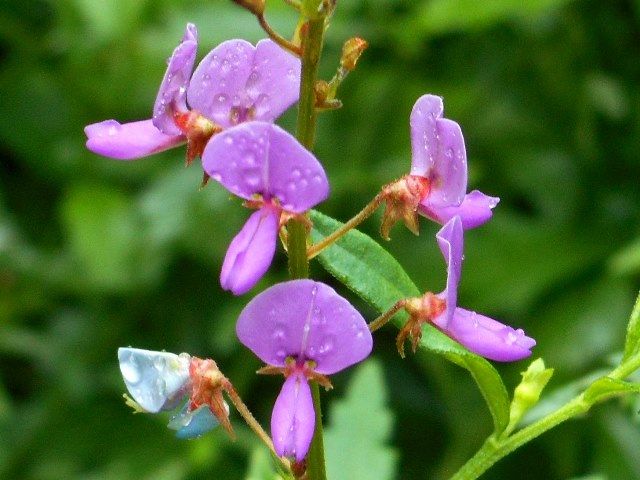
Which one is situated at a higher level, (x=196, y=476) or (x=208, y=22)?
(x=208, y=22)

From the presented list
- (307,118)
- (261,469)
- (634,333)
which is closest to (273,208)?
(307,118)

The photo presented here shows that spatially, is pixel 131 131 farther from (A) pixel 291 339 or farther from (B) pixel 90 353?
(B) pixel 90 353

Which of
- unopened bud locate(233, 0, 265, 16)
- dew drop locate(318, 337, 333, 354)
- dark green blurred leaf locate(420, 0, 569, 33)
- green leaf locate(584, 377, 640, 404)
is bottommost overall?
dark green blurred leaf locate(420, 0, 569, 33)

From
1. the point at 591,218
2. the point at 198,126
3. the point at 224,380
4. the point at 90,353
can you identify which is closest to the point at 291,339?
Result: the point at 224,380

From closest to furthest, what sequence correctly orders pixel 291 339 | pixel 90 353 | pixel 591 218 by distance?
pixel 291 339, pixel 90 353, pixel 591 218

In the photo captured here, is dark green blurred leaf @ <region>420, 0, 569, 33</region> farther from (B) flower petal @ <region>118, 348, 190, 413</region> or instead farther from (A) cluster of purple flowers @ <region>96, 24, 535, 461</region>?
(B) flower petal @ <region>118, 348, 190, 413</region>

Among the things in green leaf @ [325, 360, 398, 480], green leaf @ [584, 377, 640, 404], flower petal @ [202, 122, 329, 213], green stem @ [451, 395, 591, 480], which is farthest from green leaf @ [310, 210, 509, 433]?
green leaf @ [325, 360, 398, 480]
